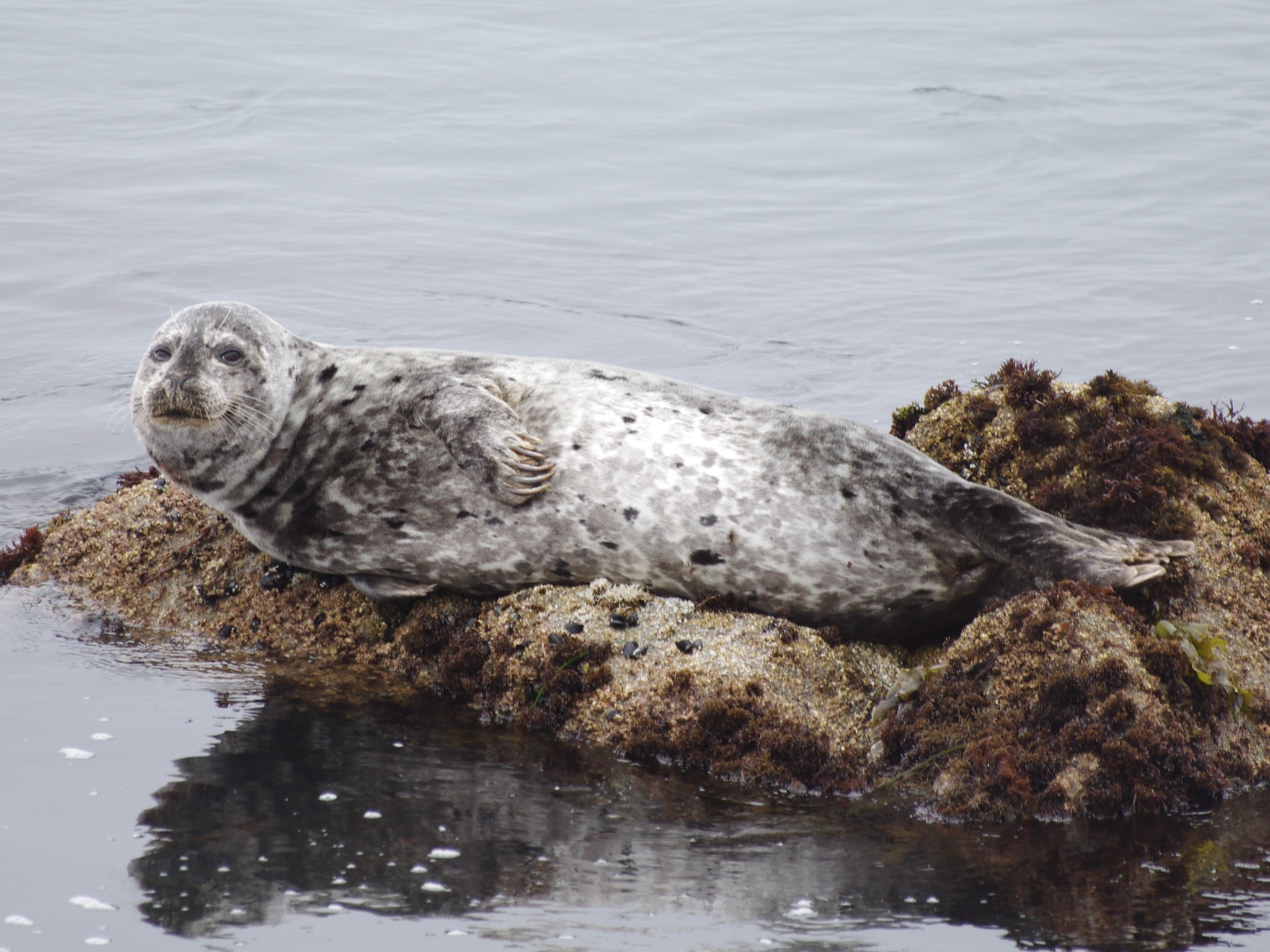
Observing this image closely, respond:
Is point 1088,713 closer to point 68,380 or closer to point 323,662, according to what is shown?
point 323,662

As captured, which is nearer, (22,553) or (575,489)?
(575,489)

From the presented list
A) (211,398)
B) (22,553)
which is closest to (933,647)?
(211,398)

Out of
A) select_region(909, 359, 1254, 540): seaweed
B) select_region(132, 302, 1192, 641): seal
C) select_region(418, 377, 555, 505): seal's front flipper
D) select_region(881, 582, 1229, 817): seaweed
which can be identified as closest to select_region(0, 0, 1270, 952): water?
select_region(881, 582, 1229, 817): seaweed

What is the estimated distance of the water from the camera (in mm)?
3895

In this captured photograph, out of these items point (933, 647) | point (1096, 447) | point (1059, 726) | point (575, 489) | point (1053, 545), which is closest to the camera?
point (1059, 726)

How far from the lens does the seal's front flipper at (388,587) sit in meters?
5.72

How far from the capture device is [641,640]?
5.25 metres

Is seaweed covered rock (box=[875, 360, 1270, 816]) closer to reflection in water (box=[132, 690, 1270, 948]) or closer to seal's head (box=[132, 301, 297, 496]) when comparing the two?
reflection in water (box=[132, 690, 1270, 948])

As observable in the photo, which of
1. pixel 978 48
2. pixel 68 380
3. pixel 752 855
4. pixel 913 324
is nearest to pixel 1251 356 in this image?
pixel 913 324

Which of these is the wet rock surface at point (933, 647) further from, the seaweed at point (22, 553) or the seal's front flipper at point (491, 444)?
the seal's front flipper at point (491, 444)

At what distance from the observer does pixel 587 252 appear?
15.3 meters

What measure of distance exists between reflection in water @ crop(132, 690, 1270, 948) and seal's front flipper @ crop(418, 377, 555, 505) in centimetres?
118

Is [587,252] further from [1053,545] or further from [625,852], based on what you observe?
[625,852]

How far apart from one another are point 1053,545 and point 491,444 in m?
2.19
